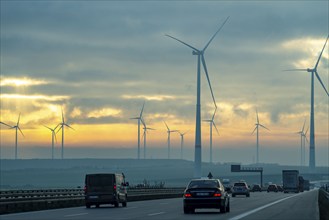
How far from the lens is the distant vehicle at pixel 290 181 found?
12438 cm

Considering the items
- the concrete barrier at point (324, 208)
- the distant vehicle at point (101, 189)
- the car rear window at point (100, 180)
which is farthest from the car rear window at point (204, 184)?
the car rear window at point (100, 180)

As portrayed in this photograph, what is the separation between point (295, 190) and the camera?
125 meters

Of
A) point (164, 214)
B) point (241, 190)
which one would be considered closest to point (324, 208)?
point (164, 214)

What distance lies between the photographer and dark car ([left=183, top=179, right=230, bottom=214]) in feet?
133

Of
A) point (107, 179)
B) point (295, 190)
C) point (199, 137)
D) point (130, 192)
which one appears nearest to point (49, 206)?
point (107, 179)

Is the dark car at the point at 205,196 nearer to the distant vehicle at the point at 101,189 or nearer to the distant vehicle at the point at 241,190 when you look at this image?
the distant vehicle at the point at 101,189

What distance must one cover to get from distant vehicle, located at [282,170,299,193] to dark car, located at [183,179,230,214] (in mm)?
84472

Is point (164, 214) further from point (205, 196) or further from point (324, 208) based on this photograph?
point (324, 208)

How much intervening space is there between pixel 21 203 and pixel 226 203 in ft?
38.7

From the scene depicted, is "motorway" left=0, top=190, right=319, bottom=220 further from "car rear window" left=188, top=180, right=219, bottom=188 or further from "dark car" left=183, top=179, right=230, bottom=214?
"car rear window" left=188, top=180, right=219, bottom=188

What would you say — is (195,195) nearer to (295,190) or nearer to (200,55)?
(200,55)

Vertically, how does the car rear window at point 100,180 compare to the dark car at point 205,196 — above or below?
above

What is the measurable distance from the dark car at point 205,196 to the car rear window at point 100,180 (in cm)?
951

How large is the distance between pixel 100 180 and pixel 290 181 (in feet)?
262
